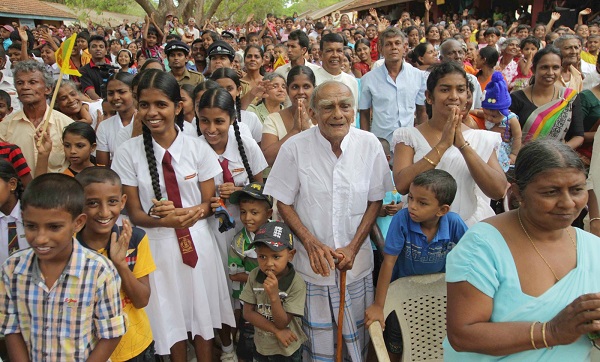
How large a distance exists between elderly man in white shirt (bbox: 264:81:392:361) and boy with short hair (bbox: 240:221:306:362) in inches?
3.7

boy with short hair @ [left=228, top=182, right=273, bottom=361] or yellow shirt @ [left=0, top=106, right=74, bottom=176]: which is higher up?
yellow shirt @ [left=0, top=106, right=74, bottom=176]

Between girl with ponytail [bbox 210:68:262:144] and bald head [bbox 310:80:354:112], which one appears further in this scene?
girl with ponytail [bbox 210:68:262:144]

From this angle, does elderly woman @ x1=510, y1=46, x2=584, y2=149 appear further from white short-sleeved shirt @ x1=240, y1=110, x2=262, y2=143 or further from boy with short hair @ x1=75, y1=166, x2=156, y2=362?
boy with short hair @ x1=75, y1=166, x2=156, y2=362

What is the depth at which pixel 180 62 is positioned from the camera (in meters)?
5.09

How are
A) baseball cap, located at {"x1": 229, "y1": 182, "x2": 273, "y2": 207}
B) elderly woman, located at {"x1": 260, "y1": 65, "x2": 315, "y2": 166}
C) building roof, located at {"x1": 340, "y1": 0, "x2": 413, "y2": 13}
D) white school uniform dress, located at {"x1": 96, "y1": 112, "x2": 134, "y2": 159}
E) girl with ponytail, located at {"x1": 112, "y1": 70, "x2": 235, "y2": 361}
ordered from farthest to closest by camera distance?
building roof, located at {"x1": 340, "y1": 0, "x2": 413, "y2": 13}, white school uniform dress, located at {"x1": 96, "y1": 112, "x2": 134, "y2": 159}, elderly woman, located at {"x1": 260, "y1": 65, "x2": 315, "y2": 166}, baseball cap, located at {"x1": 229, "y1": 182, "x2": 273, "y2": 207}, girl with ponytail, located at {"x1": 112, "y1": 70, "x2": 235, "y2": 361}

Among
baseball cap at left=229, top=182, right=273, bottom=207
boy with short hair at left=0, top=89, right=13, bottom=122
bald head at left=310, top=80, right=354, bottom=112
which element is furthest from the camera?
boy with short hair at left=0, top=89, right=13, bottom=122

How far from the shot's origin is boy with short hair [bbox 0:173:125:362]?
1.90m

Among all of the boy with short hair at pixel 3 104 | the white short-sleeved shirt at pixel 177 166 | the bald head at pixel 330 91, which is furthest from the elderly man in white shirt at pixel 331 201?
the boy with short hair at pixel 3 104

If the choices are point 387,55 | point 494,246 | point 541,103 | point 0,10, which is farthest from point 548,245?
point 0,10

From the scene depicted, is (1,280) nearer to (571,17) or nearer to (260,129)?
(260,129)

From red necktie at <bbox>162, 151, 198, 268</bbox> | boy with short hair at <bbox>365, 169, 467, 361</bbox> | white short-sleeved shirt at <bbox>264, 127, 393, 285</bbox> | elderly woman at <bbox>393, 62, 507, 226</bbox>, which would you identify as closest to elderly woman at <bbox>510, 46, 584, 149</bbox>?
elderly woman at <bbox>393, 62, 507, 226</bbox>

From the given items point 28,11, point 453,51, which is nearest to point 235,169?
point 453,51

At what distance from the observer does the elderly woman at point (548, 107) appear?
3.76 meters

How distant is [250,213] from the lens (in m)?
2.96
